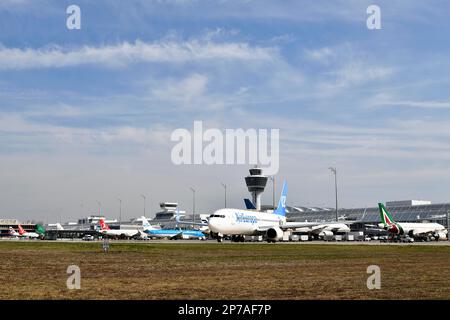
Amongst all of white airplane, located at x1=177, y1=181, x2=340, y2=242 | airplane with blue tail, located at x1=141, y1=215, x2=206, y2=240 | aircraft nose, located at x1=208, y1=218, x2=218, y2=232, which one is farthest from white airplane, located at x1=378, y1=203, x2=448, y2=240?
airplane with blue tail, located at x1=141, y1=215, x2=206, y2=240

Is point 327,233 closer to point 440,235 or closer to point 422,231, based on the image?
point 422,231

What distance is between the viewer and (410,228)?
13200cm

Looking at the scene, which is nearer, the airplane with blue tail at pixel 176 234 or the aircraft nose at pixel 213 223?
the aircraft nose at pixel 213 223

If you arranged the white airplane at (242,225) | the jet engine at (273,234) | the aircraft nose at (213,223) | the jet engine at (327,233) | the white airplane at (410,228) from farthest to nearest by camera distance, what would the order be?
the jet engine at (327,233), the white airplane at (410,228), the jet engine at (273,234), the white airplane at (242,225), the aircraft nose at (213,223)

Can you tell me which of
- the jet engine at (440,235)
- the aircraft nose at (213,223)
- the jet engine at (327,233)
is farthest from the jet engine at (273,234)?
the jet engine at (440,235)

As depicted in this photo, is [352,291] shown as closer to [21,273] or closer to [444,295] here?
[444,295]

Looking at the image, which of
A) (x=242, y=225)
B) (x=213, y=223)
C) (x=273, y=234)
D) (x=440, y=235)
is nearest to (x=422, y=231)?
(x=440, y=235)

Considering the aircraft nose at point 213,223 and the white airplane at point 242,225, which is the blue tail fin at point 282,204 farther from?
the aircraft nose at point 213,223

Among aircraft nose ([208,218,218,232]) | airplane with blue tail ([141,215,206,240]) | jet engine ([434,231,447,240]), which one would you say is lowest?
airplane with blue tail ([141,215,206,240])

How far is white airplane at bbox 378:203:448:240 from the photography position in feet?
412

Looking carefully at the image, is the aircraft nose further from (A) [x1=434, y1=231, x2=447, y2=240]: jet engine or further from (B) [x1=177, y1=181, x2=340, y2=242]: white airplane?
(A) [x1=434, y1=231, x2=447, y2=240]: jet engine

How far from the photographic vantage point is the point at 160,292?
19406 millimetres

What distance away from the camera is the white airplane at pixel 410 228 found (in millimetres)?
125625

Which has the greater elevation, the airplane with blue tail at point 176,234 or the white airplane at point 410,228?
the white airplane at point 410,228
